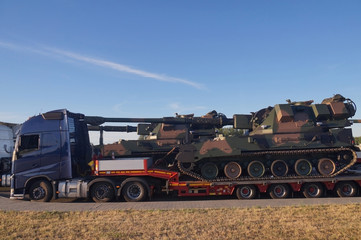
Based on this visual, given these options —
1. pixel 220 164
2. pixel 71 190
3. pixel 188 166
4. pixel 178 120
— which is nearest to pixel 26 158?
pixel 71 190

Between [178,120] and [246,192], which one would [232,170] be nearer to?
[246,192]

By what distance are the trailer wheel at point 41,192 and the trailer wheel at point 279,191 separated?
9.17 metres

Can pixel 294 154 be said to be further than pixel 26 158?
Yes

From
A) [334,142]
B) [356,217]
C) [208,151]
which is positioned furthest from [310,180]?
[208,151]

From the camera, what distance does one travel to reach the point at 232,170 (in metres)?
11.2

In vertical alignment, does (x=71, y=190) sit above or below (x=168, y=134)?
below

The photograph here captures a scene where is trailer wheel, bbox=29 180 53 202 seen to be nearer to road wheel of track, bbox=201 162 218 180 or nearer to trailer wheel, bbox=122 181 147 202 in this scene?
trailer wheel, bbox=122 181 147 202

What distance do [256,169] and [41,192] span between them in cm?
900

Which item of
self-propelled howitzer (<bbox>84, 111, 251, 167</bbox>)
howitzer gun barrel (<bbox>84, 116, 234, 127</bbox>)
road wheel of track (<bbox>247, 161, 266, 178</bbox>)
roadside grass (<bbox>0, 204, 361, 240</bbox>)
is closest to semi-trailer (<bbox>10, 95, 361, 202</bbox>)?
road wheel of track (<bbox>247, 161, 266, 178</bbox>)

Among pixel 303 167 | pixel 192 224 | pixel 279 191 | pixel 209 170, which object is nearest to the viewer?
pixel 192 224

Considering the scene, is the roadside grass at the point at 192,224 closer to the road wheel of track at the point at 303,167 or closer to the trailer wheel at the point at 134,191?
the trailer wheel at the point at 134,191

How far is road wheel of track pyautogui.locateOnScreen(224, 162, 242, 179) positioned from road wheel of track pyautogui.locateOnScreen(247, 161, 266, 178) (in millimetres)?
440

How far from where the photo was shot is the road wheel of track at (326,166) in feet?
35.8

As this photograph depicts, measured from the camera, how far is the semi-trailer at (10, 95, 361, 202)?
10820mm
